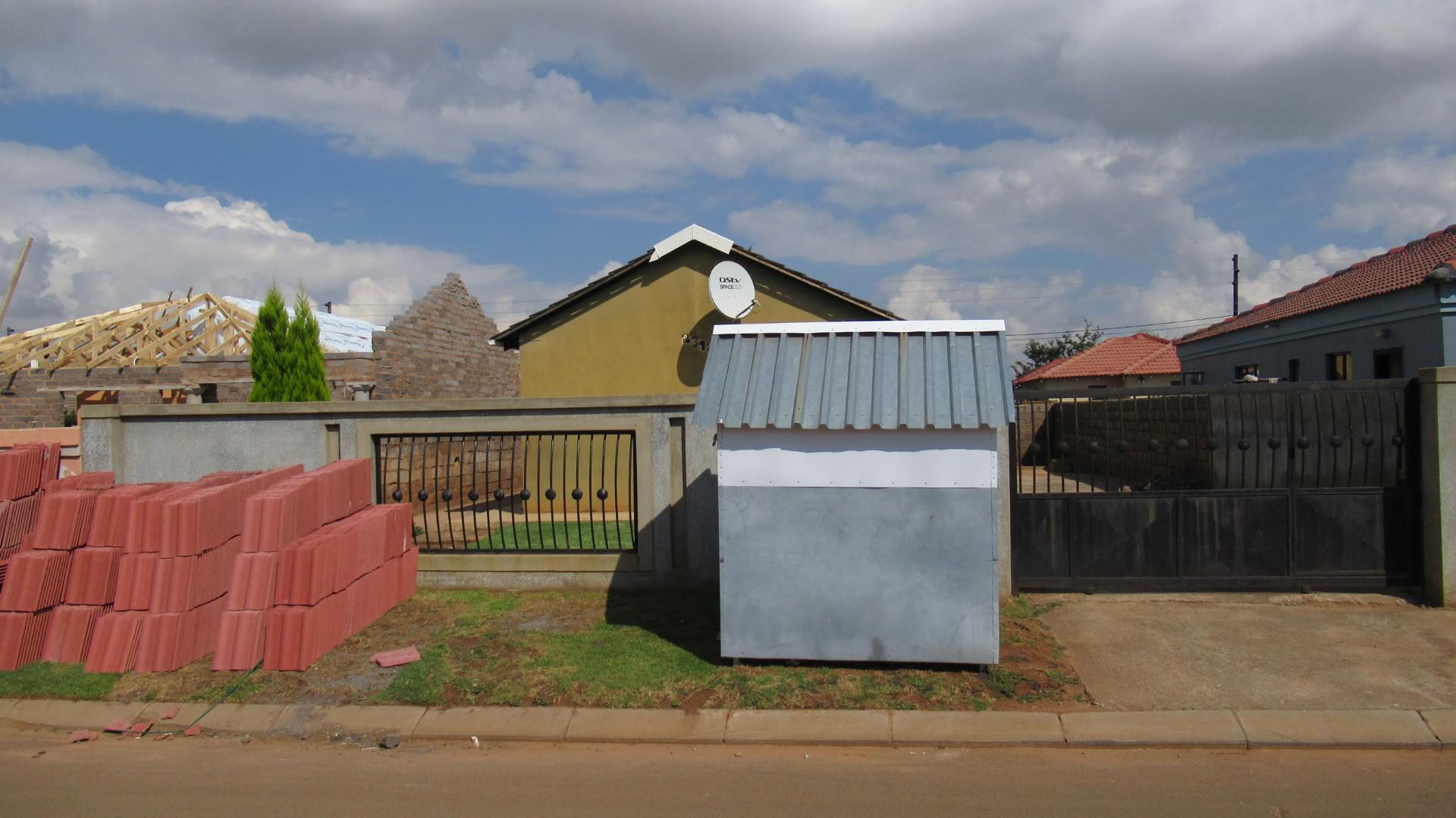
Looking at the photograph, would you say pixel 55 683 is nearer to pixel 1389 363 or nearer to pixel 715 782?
pixel 715 782

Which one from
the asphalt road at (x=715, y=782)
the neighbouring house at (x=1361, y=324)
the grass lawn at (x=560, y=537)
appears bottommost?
the asphalt road at (x=715, y=782)

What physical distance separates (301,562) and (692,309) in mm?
9835

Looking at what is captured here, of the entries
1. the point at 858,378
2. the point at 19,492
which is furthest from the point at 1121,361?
the point at 19,492

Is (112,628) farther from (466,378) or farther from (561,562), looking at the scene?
(466,378)

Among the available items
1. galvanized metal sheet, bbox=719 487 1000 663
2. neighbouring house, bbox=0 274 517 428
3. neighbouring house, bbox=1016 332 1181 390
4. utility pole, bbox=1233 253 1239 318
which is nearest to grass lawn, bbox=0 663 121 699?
galvanized metal sheet, bbox=719 487 1000 663

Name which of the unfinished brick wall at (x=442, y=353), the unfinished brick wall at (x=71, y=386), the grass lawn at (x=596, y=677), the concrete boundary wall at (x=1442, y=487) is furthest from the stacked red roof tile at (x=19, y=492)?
the unfinished brick wall at (x=71, y=386)

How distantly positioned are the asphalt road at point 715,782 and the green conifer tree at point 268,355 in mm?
8058

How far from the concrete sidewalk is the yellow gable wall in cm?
983

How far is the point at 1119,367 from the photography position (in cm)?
3822

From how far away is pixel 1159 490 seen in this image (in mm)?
7938

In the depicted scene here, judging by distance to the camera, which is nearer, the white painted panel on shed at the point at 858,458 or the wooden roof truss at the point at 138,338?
the white painted panel on shed at the point at 858,458

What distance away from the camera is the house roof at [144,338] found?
21.5 metres

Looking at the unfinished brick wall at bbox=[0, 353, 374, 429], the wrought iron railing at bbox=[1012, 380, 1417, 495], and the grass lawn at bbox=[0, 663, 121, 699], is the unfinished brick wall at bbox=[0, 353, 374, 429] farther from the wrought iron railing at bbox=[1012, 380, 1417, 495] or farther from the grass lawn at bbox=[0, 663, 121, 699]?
the wrought iron railing at bbox=[1012, 380, 1417, 495]

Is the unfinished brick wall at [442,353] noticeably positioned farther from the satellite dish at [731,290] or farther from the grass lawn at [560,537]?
the grass lawn at [560,537]
